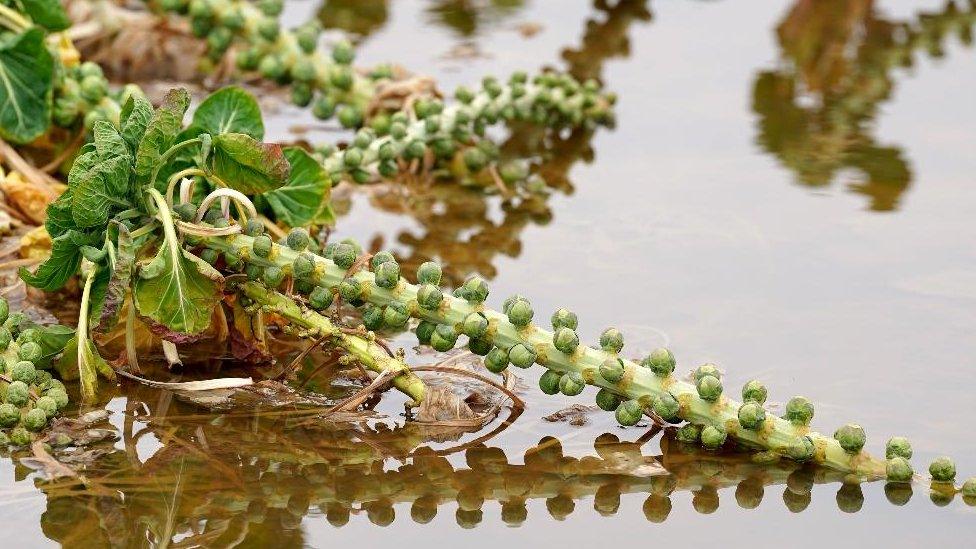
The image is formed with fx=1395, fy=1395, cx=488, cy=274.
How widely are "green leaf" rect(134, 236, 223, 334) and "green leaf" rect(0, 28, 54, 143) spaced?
99 cm

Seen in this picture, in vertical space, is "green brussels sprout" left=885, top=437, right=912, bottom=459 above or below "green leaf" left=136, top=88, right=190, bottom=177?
below

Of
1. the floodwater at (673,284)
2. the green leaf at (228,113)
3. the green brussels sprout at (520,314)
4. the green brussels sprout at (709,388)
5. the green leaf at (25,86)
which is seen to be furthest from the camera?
the green leaf at (25,86)

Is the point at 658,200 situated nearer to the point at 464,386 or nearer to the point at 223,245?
the point at 464,386

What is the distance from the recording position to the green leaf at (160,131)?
2268mm

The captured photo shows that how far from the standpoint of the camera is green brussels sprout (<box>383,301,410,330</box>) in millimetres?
2262

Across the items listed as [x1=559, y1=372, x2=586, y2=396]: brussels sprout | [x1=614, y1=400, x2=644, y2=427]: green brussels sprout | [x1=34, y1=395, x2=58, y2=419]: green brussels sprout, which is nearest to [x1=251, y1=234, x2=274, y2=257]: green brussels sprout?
[x1=34, y1=395, x2=58, y2=419]: green brussels sprout

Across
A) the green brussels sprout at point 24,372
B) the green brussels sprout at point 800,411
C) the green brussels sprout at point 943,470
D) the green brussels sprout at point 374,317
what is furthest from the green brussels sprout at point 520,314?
the green brussels sprout at point 24,372

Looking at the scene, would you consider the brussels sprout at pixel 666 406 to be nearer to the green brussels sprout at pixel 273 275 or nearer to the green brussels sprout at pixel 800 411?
the green brussels sprout at pixel 800 411

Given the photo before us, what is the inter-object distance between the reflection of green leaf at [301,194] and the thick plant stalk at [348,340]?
0.92 feet

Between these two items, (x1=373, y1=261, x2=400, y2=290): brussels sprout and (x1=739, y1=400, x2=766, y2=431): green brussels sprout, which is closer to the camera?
(x1=739, y1=400, x2=766, y2=431): green brussels sprout

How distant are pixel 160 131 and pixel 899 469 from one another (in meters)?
1.28

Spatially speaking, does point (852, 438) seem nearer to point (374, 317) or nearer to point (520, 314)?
point (520, 314)

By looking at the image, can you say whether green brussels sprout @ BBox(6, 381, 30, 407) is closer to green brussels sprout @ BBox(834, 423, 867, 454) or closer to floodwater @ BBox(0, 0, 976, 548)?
floodwater @ BBox(0, 0, 976, 548)

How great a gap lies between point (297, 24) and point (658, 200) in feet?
5.87
